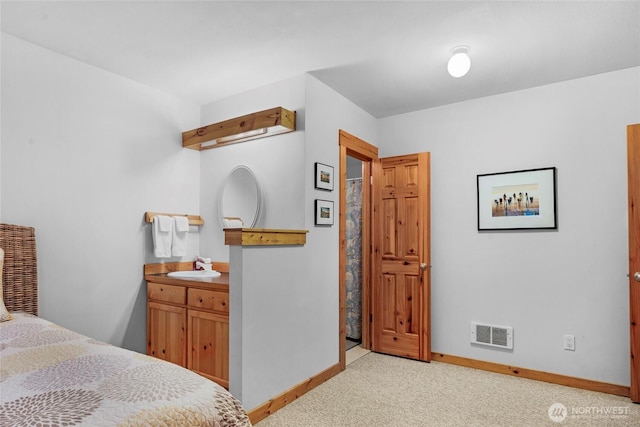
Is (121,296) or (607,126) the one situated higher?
(607,126)

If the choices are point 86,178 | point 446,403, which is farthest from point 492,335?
point 86,178

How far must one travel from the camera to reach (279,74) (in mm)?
3008

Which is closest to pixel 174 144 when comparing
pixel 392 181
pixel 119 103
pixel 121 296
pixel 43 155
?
pixel 119 103

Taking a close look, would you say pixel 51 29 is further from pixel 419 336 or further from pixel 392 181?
pixel 419 336

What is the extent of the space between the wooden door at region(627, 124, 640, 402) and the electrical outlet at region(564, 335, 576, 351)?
38 cm

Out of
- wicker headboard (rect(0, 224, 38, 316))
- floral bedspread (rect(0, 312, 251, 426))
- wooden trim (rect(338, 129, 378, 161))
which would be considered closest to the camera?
floral bedspread (rect(0, 312, 251, 426))

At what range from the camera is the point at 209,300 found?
2.66 m

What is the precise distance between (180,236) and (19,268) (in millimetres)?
1216

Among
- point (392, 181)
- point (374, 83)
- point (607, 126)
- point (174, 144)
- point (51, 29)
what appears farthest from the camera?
point (392, 181)

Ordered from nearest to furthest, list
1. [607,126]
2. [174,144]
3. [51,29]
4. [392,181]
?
[51,29] < [607,126] < [174,144] < [392,181]

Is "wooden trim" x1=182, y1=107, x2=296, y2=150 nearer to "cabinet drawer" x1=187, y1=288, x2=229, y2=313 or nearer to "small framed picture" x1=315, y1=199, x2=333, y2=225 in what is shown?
"small framed picture" x1=315, y1=199, x2=333, y2=225

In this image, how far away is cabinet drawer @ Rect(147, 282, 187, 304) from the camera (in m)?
2.89

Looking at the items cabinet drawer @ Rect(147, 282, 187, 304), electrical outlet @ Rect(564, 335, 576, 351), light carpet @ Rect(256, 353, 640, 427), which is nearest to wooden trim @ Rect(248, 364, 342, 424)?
light carpet @ Rect(256, 353, 640, 427)

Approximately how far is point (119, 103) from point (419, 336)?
3328 millimetres
